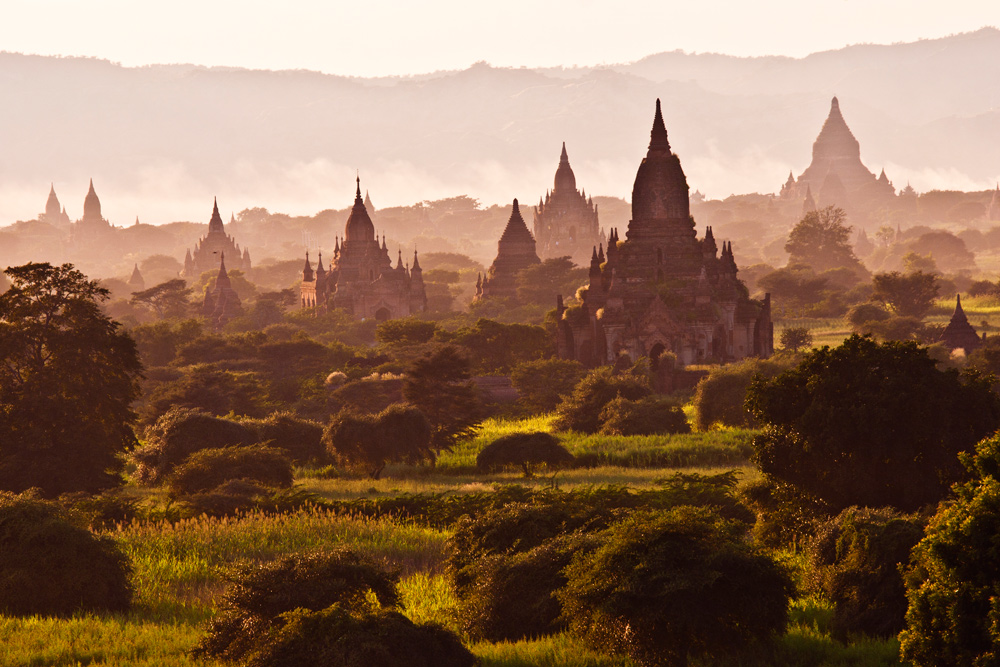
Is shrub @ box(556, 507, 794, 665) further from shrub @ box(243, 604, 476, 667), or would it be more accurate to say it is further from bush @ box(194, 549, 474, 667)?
shrub @ box(243, 604, 476, 667)

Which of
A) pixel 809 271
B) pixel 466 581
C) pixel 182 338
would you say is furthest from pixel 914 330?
pixel 466 581

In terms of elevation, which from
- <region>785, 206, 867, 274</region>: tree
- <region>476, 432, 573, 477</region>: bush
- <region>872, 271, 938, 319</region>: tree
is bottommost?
<region>476, 432, 573, 477</region>: bush

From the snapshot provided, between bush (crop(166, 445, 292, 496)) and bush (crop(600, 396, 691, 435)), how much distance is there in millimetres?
15284

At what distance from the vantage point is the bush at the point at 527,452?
3731 cm

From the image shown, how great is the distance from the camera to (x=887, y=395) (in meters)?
23.0

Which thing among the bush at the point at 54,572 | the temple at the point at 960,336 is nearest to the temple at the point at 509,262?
the temple at the point at 960,336

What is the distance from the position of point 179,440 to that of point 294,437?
6016 millimetres

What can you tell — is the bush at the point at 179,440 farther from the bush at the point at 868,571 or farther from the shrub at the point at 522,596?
the bush at the point at 868,571

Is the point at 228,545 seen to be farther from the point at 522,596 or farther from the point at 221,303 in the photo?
the point at 221,303

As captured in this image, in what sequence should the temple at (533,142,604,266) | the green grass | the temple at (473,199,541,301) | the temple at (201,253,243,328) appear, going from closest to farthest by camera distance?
the green grass → the temple at (201,253,243,328) → the temple at (473,199,541,301) → the temple at (533,142,604,266)

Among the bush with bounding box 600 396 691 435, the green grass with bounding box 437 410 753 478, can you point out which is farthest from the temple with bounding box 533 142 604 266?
the green grass with bounding box 437 410 753 478

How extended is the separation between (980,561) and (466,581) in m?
8.82

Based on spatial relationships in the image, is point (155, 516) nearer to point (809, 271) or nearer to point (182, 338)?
point (182, 338)

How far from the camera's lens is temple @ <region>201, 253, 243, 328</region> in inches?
4165
